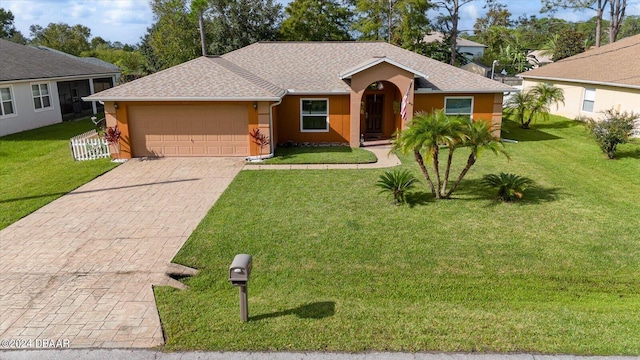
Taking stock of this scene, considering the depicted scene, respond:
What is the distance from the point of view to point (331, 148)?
63.9 feet

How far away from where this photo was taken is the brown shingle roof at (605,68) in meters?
22.0

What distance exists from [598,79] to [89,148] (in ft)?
80.1

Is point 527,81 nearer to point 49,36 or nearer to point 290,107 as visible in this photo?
point 290,107

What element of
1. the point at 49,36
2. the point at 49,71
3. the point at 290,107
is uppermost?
the point at 49,36

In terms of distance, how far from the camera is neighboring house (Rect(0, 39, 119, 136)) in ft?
75.3

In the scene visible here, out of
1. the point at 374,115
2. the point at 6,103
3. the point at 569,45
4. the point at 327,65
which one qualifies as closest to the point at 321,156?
the point at 374,115

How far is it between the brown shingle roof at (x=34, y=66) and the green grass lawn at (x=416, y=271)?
17524 mm

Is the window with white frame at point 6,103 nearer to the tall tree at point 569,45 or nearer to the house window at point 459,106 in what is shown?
the house window at point 459,106

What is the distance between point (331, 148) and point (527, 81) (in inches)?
758

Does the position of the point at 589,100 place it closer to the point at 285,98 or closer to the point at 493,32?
the point at 285,98

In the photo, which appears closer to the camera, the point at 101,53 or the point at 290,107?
the point at 290,107

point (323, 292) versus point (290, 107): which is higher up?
point (290, 107)

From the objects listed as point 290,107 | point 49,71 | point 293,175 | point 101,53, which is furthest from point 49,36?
point 293,175

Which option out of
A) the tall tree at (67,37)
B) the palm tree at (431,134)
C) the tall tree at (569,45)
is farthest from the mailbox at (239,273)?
the tall tree at (67,37)
